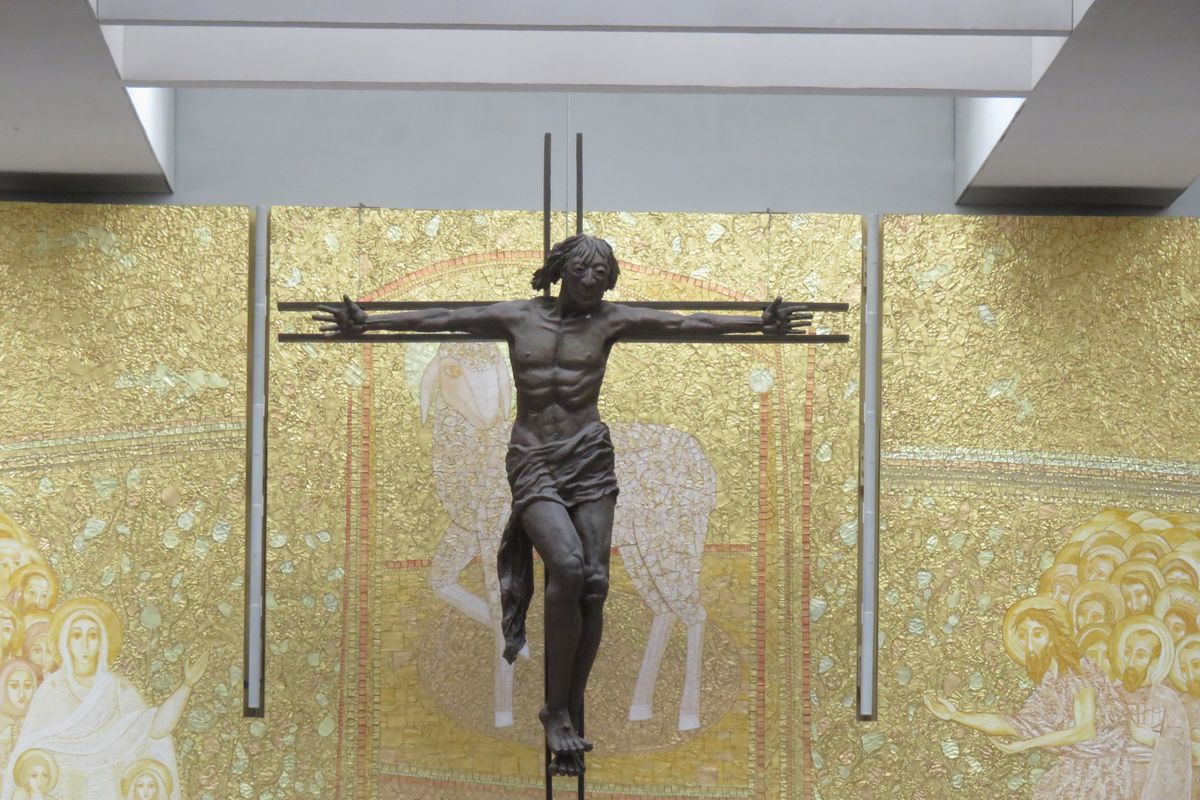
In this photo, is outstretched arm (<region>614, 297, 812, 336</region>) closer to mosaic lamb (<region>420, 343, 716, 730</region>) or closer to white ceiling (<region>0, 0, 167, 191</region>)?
mosaic lamb (<region>420, 343, 716, 730</region>)

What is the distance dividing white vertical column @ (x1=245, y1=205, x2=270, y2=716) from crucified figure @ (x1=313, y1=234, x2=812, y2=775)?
1103 mm

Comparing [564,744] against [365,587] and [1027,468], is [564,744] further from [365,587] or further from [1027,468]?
[1027,468]

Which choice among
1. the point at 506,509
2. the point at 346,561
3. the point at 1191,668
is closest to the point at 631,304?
the point at 506,509

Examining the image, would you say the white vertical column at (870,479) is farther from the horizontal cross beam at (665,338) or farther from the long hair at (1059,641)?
the horizontal cross beam at (665,338)

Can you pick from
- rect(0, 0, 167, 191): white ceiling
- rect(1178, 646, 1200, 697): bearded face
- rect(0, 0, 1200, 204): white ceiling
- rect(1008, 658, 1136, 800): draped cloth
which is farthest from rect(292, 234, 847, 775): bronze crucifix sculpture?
rect(1178, 646, 1200, 697): bearded face

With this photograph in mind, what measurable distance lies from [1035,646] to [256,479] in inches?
131

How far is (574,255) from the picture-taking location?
24.4 feet

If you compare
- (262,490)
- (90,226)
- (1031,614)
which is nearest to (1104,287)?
(1031,614)

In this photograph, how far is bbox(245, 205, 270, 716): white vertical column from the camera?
854cm

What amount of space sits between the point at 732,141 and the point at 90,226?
2.76m

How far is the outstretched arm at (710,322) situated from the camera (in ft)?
24.6

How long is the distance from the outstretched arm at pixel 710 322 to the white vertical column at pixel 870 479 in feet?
3.94

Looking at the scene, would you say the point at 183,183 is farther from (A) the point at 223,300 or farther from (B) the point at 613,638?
(B) the point at 613,638

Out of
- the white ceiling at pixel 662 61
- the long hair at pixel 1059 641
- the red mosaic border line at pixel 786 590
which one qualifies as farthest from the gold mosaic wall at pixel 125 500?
the long hair at pixel 1059 641
